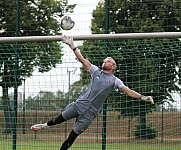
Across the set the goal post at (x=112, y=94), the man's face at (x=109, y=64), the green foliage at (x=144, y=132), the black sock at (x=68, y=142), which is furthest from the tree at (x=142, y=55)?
the black sock at (x=68, y=142)

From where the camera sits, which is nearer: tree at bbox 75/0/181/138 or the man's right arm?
the man's right arm

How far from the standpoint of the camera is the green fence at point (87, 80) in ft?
40.3

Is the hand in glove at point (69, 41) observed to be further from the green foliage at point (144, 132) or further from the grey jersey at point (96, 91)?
the green foliage at point (144, 132)

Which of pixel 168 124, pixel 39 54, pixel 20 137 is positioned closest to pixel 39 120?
pixel 20 137

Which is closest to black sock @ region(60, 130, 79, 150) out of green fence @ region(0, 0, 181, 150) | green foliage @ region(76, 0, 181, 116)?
green fence @ region(0, 0, 181, 150)

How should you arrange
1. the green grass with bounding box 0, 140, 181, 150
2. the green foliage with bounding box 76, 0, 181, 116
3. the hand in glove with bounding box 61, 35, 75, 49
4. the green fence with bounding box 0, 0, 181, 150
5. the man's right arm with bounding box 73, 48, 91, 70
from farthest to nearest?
the green grass with bounding box 0, 140, 181, 150, the green foliage with bounding box 76, 0, 181, 116, the green fence with bounding box 0, 0, 181, 150, the hand in glove with bounding box 61, 35, 75, 49, the man's right arm with bounding box 73, 48, 91, 70

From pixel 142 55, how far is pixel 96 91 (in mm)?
4720

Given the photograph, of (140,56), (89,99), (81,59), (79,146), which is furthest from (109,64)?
(79,146)

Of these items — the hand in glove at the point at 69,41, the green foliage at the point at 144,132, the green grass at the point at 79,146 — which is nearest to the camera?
the hand in glove at the point at 69,41

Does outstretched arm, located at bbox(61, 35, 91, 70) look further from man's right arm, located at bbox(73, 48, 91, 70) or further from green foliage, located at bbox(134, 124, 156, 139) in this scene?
green foliage, located at bbox(134, 124, 156, 139)

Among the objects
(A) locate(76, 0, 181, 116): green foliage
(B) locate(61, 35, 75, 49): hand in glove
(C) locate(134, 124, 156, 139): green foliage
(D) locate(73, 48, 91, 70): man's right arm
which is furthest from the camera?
(C) locate(134, 124, 156, 139): green foliage

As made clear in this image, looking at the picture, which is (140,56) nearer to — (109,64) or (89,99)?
(109,64)

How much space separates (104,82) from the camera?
8.33 m

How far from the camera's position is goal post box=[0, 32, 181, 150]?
487 inches
